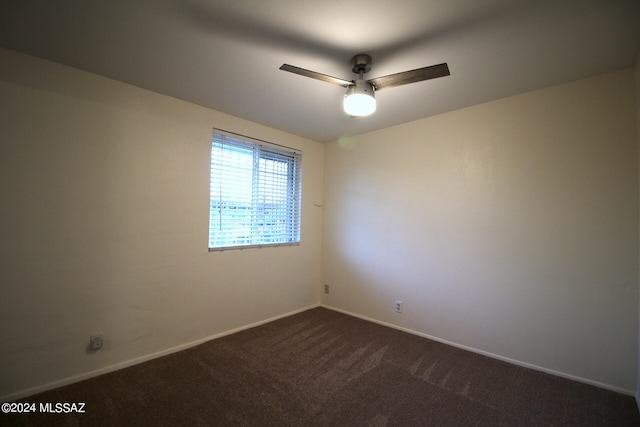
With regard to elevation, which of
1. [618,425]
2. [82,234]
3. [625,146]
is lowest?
[618,425]

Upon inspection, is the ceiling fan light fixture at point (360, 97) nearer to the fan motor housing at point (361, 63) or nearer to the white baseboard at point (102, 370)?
the fan motor housing at point (361, 63)

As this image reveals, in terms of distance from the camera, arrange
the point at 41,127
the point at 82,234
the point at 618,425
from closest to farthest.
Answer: the point at 618,425, the point at 41,127, the point at 82,234

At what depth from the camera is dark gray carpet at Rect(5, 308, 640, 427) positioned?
1735mm

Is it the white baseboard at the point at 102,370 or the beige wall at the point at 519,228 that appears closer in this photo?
the white baseboard at the point at 102,370

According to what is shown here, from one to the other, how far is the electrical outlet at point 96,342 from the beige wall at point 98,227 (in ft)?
0.16

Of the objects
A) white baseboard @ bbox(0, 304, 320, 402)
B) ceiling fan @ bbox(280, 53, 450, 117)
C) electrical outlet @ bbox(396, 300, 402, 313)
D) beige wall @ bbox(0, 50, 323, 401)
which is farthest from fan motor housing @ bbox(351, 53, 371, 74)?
white baseboard @ bbox(0, 304, 320, 402)

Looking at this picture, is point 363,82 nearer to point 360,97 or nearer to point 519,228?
point 360,97

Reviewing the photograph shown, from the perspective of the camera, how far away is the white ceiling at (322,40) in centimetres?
148

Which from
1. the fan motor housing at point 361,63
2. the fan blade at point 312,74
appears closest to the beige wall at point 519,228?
the fan motor housing at point 361,63

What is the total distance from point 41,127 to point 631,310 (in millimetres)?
4502

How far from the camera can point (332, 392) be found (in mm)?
1998

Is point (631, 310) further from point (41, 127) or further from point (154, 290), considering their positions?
point (41, 127)

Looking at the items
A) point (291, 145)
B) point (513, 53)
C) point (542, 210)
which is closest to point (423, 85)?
point (513, 53)

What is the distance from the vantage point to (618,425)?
1.71 m
